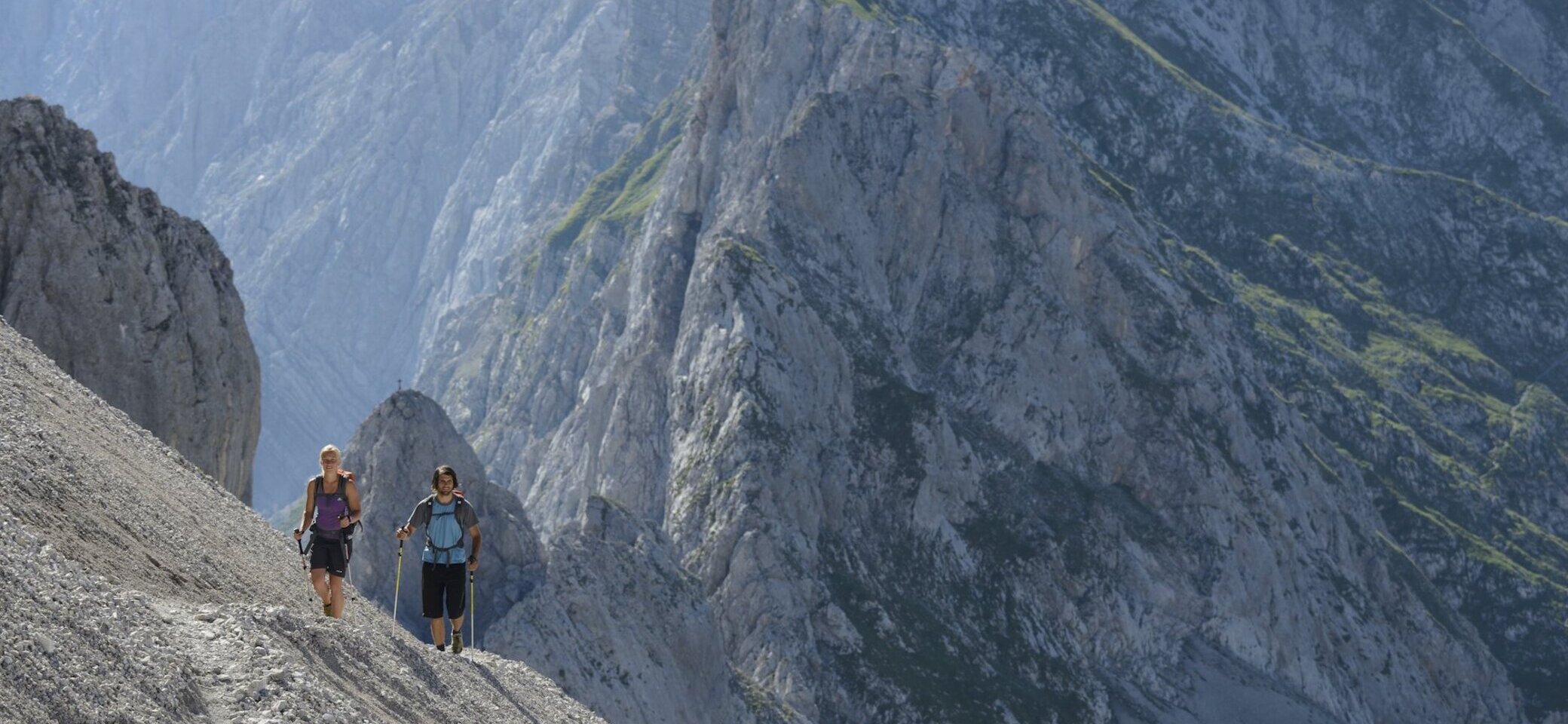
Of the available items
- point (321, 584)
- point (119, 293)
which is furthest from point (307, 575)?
point (119, 293)

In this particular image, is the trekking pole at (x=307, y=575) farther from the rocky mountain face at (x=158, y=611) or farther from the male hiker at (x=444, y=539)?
the male hiker at (x=444, y=539)

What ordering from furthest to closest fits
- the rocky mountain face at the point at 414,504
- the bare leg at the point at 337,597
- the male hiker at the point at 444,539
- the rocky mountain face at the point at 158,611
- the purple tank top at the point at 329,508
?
the rocky mountain face at the point at 414,504 → the bare leg at the point at 337,597 → the male hiker at the point at 444,539 → the purple tank top at the point at 329,508 → the rocky mountain face at the point at 158,611

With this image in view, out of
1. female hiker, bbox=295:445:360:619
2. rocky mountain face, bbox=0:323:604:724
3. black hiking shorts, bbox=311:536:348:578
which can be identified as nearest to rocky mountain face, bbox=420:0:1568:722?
rocky mountain face, bbox=0:323:604:724

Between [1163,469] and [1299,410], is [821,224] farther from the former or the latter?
[1299,410]

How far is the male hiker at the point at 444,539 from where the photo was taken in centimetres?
4034

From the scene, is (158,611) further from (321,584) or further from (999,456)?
(999,456)

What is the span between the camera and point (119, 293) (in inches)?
2736

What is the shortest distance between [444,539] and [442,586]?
1.49m

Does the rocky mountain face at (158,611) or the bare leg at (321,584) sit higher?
the bare leg at (321,584)

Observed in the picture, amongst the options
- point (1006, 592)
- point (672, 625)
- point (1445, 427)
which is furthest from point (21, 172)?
point (1445, 427)

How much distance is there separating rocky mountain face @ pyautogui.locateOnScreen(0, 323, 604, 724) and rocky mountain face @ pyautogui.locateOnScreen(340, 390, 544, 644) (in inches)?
1950

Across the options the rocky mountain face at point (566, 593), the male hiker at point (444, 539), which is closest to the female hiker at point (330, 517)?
the male hiker at point (444, 539)

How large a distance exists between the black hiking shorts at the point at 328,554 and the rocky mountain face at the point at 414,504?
58.8 m

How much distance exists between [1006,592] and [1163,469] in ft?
76.2
